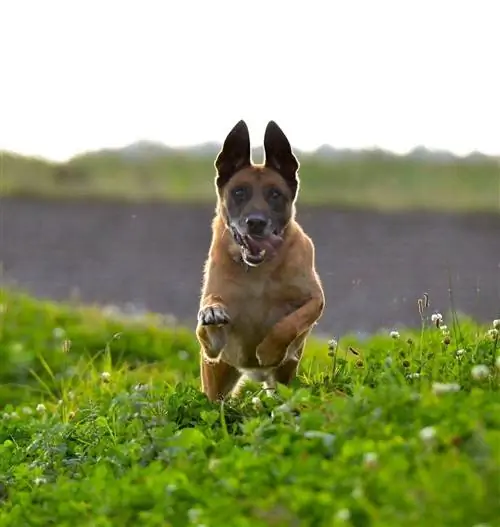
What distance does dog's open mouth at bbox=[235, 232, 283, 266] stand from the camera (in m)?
5.20

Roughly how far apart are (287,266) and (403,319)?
4064 mm

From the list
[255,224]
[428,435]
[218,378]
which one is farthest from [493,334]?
[428,435]

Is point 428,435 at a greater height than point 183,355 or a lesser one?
greater

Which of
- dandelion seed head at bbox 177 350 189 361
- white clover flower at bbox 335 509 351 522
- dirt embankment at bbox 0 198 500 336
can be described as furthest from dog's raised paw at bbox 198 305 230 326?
dirt embankment at bbox 0 198 500 336

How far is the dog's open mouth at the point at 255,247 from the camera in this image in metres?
5.20

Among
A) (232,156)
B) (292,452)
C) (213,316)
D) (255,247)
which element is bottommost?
(292,452)

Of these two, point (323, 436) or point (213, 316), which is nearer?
point (323, 436)

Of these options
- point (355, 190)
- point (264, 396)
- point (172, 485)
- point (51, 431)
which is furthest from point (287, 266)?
point (355, 190)

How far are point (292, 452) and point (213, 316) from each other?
158cm

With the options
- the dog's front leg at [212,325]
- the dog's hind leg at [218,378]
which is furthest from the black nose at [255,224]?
the dog's hind leg at [218,378]

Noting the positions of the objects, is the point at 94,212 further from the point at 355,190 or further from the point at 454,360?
the point at 454,360

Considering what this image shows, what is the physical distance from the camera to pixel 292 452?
3.61 m

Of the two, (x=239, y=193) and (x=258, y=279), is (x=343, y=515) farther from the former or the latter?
(x=239, y=193)

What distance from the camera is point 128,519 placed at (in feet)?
11.6
